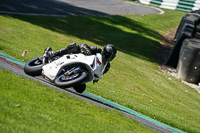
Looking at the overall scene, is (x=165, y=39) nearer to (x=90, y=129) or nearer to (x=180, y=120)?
(x=180, y=120)

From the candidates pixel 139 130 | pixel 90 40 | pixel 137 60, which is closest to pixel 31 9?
pixel 90 40

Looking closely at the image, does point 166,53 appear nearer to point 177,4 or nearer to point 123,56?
point 123,56

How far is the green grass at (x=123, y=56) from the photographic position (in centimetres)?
1070

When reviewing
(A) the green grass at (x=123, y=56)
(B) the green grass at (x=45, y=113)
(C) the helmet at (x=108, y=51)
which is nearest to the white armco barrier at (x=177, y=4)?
(A) the green grass at (x=123, y=56)

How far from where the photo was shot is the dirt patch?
18.6 m

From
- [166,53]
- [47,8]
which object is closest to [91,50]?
[166,53]

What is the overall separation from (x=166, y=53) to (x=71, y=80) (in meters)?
17.4

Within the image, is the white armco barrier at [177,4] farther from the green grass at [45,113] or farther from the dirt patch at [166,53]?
the green grass at [45,113]

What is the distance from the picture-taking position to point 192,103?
1394 cm

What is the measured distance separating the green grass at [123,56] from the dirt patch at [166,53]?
50cm

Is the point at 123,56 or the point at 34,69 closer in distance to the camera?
the point at 34,69

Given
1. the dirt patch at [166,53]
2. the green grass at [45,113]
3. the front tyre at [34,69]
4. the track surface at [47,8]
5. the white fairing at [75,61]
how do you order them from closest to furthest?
the green grass at [45,113]
the white fairing at [75,61]
the front tyre at [34,69]
the dirt patch at [166,53]
the track surface at [47,8]

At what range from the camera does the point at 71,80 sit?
755 centimetres

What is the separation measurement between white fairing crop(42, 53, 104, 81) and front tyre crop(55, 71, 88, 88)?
206mm
